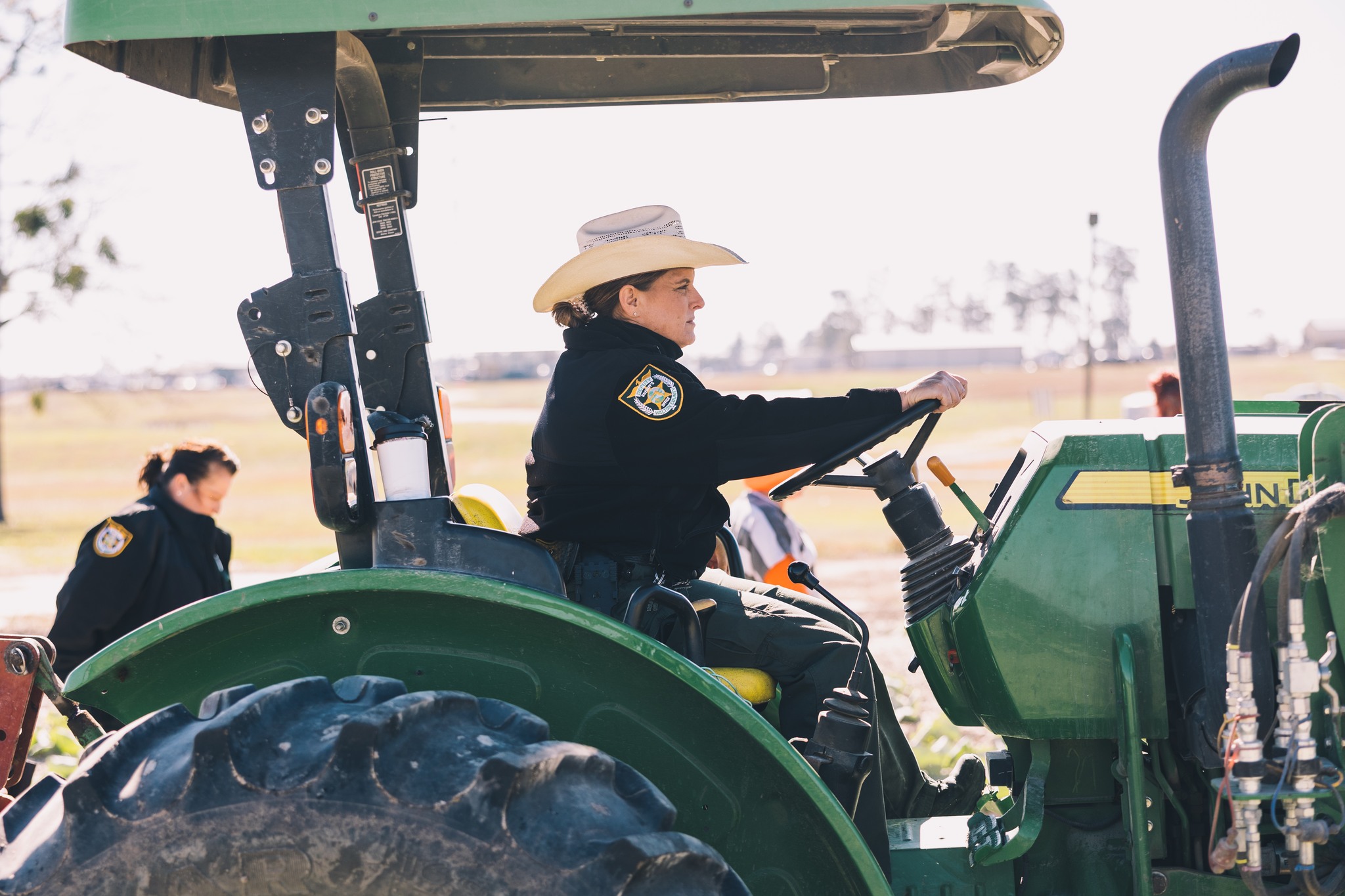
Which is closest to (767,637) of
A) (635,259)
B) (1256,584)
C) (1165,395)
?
(635,259)

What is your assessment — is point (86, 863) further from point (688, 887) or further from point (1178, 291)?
point (1178, 291)

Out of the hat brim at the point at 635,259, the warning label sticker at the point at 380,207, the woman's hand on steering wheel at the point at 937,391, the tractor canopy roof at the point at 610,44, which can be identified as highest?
the tractor canopy roof at the point at 610,44

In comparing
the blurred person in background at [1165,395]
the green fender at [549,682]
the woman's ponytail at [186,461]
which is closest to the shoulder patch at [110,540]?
the woman's ponytail at [186,461]

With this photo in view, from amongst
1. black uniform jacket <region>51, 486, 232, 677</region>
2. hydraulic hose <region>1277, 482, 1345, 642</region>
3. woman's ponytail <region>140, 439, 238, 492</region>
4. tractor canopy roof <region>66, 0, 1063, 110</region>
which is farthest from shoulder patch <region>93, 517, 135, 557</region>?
hydraulic hose <region>1277, 482, 1345, 642</region>

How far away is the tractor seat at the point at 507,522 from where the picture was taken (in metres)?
2.71

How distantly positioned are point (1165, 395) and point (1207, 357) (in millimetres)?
4293

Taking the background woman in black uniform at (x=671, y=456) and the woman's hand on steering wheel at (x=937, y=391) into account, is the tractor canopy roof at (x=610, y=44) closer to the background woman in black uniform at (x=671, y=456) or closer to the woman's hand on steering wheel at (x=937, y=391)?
the background woman in black uniform at (x=671, y=456)

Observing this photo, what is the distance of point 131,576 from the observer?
17.3 feet

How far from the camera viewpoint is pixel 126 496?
27.7m

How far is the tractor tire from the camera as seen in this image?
1832 millimetres

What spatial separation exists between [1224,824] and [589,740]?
4.32ft

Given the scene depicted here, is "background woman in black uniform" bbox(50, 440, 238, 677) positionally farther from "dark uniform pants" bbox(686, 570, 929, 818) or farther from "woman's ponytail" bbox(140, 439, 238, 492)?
"dark uniform pants" bbox(686, 570, 929, 818)

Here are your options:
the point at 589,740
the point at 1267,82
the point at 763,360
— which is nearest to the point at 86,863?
the point at 589,740

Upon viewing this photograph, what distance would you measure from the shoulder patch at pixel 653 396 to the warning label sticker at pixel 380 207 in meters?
0.97
